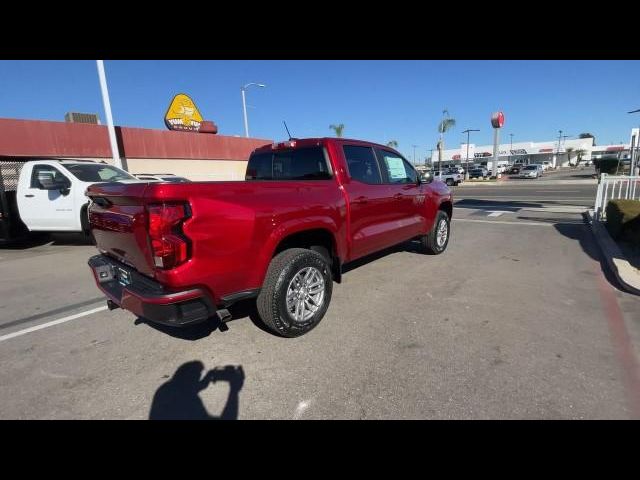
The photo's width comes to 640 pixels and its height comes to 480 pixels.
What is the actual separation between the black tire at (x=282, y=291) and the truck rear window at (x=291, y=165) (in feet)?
3.62

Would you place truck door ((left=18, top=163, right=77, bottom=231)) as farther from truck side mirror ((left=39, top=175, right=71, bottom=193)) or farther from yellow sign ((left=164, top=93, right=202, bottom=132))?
yellow sign ((left=164, top=93, right=202, bottom=132))

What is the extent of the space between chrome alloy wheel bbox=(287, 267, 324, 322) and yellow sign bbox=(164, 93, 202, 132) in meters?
18.9

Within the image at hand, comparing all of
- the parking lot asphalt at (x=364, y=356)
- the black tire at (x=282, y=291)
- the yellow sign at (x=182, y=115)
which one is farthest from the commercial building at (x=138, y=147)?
the black tire at (x=282, y=291)

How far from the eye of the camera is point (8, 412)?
7.48ft

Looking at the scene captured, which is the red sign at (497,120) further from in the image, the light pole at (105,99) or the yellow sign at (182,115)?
the light pole at (105,99)

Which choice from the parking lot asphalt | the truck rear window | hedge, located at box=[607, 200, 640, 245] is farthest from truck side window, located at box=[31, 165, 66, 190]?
hedge, located at box=[607, 200, 640, 245]

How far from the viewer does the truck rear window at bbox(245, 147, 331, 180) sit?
3793 millimetres

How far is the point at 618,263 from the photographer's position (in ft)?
16.3

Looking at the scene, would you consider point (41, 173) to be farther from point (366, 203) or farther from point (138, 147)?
point (138, 147)

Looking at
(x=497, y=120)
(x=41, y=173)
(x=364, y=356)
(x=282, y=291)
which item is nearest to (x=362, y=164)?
(x=282, y=291)

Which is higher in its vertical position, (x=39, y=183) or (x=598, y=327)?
(x=39, y=183)
